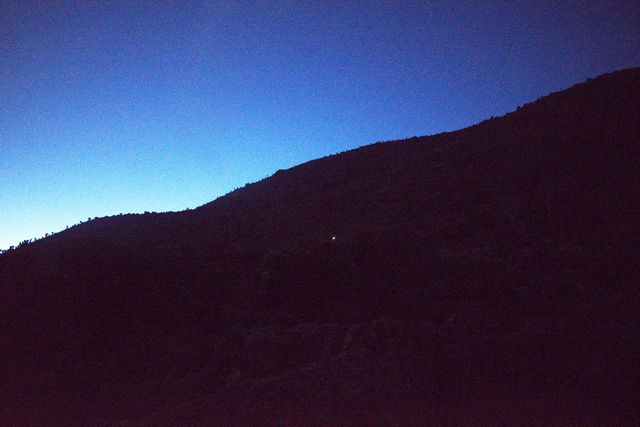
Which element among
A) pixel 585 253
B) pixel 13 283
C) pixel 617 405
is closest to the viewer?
pixel 617 405

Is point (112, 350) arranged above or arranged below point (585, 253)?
above

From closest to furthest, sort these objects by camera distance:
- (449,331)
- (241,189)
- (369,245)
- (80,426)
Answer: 1. (80,426)
2. (449,331)
3. (369,245)
4. (241,189)

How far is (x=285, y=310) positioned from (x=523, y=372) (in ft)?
21.6

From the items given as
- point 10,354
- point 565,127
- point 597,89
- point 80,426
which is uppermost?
point 597,89

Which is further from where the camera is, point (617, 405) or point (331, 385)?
point (331, 385)

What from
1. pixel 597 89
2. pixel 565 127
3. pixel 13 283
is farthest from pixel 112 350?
pixel 597 89

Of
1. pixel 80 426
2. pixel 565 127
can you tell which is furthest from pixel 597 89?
pixel 80 426

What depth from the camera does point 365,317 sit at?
10.6 m

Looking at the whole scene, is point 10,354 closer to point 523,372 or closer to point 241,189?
point 523,372

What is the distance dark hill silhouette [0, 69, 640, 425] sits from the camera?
6430 millimetres

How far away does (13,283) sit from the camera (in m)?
10.7

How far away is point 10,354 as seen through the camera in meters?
8.65

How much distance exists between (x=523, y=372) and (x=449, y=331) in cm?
171

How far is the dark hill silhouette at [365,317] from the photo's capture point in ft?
21.1
